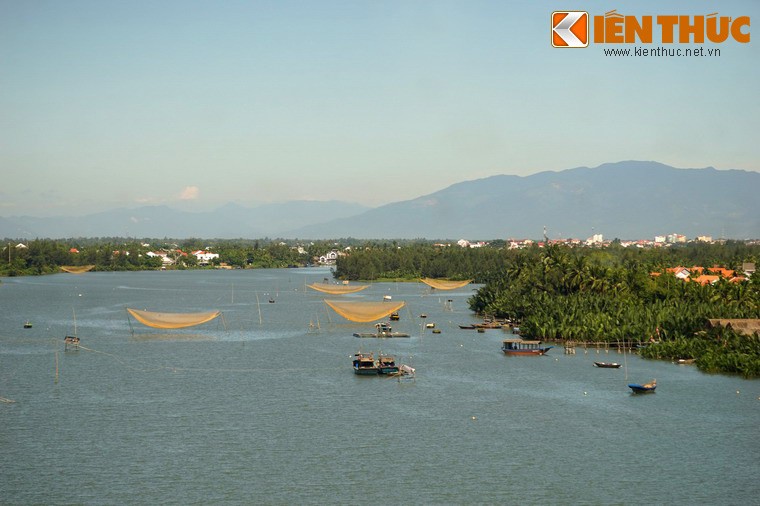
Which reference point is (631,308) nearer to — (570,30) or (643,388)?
(643,388)

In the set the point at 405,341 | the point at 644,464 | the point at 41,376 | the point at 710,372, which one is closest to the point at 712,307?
the point at 710,372

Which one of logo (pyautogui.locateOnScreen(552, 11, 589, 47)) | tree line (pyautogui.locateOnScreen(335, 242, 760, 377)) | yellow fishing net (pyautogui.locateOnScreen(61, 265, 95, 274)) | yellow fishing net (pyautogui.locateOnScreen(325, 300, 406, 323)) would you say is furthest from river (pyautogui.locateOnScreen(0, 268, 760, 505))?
yellow fishing net (pyautogui.locateOnScreen(61, 265, 95, 274))

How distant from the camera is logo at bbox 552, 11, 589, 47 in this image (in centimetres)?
3931

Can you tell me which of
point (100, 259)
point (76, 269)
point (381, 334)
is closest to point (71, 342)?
point (381, 334)

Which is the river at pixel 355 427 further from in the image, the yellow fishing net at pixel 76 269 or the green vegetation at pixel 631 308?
the yellow fishing net at pixel 76 269

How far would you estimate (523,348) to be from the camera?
53.2 metres

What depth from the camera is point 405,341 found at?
59.1 meters

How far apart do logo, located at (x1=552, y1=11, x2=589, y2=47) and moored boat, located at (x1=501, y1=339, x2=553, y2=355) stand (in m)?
20.2

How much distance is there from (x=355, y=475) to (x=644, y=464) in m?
9.93

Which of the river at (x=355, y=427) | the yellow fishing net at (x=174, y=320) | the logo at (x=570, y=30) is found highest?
the logo at (x=570, y=30)

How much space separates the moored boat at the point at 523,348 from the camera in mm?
51906

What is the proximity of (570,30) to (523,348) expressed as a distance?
21398 mm

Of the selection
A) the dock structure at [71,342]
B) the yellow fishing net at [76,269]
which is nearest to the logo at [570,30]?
the dock structure at [71,342]

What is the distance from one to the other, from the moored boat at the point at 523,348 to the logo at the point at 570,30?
20198mm
